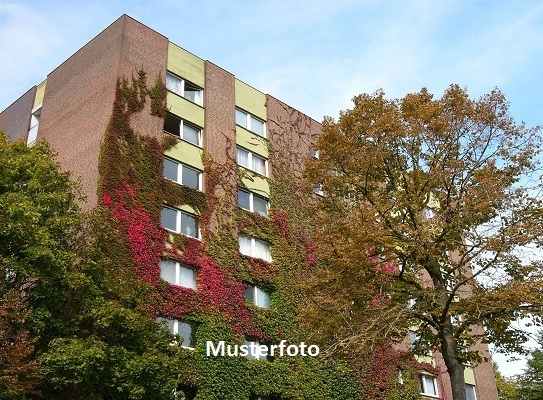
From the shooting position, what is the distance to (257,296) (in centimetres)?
2789

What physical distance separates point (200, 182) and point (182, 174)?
3.47 ft

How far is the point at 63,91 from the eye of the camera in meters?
30.3

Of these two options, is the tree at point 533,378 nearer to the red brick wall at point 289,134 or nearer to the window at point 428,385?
the window at point 428,385


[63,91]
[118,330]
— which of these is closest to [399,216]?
[118,330]

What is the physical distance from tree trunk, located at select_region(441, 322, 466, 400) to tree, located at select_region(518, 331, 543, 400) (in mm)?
32690

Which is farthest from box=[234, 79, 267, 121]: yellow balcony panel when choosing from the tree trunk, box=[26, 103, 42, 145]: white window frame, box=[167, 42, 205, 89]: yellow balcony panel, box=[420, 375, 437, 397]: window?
the tree trunk

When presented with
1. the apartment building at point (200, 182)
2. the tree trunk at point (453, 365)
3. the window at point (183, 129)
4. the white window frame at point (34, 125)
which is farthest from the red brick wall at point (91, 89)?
the tree trunk at point (453, 365)

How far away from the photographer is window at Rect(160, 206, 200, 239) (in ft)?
85.7

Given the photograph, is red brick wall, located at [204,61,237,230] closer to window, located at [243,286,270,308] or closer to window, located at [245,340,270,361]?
window, located at [243,286,270,308]

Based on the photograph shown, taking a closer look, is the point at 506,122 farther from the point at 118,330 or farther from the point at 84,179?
the point at 84,179

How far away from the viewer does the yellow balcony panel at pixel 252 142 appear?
31.8m

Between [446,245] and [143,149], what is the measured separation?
1450 centimetres

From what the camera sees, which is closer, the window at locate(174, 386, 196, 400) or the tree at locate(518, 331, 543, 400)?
the window at locate(174, 386, 196, 400)

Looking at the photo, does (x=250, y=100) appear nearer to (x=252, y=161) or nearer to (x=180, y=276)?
(x=252, y=161)
